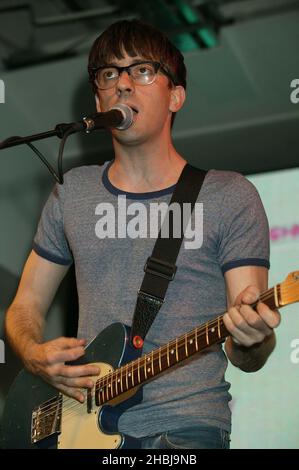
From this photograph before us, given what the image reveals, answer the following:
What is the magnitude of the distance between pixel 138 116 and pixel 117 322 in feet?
2.07

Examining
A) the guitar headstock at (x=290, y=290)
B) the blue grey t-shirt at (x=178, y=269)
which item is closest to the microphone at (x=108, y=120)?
the blue grey t-shirt at (x=178, y=269)

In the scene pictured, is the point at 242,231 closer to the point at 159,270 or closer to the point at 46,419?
the point at 159,270

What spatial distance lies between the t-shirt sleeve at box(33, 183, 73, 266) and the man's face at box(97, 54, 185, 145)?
0.27m

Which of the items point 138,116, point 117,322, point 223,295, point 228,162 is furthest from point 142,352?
point 228,162

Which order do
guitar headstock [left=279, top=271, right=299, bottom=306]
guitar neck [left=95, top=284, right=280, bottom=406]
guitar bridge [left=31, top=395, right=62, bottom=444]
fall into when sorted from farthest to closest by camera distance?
1. guitar bridge [left=31, top=395, right=62, bottom=444]
2. guitar neck [left=95, top=284, right=280, bottom=406]
3. guitar headstock [left=279, top=271, right=299, bottom=306]

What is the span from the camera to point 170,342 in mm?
2279

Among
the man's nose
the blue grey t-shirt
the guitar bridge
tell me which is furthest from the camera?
the man's nose

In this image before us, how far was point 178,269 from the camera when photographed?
246 centimetres

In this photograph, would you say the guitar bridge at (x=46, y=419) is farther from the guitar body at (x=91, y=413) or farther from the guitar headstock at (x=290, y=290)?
the guitar headstock at (x=290, y=290)

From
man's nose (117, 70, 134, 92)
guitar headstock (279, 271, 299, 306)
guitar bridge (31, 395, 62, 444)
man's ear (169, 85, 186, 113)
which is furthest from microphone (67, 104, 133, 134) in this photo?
guitar bridge (31, 395, 62, 444)

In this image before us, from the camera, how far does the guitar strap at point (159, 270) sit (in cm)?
238

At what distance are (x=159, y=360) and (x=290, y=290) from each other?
0.47 metres

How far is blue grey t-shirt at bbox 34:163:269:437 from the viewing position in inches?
91.1

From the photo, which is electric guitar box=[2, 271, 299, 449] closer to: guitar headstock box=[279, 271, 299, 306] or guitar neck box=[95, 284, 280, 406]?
guitar neck box=[95, 284, 280, 406]
